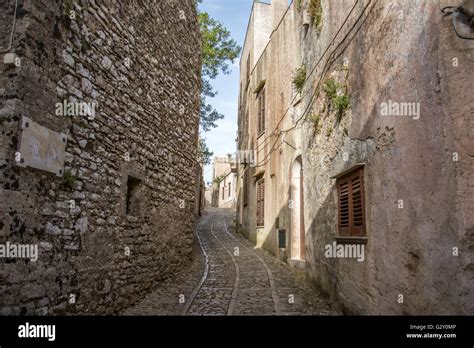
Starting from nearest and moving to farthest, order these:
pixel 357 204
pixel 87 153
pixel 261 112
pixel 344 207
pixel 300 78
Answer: pixel 87 153 → pixel 357 204 → pixel 344 207 → pixel 300 78 → pixel 261 112

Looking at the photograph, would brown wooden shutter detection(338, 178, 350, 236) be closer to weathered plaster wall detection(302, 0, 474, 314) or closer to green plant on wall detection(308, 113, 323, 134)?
weathered plaster wall detection(302, 0, 474, 314)

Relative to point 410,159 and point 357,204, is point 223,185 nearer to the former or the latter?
point 357,204

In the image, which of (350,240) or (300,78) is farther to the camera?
(300,78)

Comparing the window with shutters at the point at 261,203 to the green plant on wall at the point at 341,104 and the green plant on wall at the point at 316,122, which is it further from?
the green plant on wall at the point at 341,104

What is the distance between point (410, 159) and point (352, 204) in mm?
1606

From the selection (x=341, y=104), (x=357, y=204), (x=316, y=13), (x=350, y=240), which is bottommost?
(x=350, y=240)

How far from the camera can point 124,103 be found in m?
5.34

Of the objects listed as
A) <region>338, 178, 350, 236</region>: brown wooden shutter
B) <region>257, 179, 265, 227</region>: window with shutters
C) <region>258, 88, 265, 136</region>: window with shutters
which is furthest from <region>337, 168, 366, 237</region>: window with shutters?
<region>258, 88, 265, 136</region>: window with shutters

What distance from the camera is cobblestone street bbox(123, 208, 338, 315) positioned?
5287 millimetres

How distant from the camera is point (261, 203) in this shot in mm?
12711

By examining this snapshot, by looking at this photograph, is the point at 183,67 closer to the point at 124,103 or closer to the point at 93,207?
the point at 124,103

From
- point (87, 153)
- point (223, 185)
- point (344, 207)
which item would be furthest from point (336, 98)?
point (223, 185)

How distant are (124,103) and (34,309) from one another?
3094mm

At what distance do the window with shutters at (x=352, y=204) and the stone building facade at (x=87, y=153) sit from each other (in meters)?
3.24
